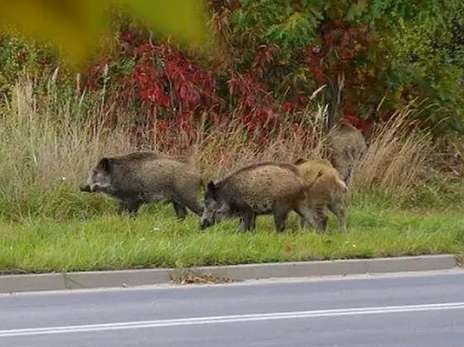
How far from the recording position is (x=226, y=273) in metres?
12.2

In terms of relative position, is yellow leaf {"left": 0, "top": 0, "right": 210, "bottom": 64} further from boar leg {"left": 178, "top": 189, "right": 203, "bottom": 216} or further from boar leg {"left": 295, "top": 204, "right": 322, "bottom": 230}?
boar leg {"left": 178, "top": 189, "right": 203, "bottom": 216}

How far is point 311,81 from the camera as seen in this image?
16.2 metres

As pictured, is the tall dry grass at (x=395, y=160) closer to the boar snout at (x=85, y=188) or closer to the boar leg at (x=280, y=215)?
the boar leg at (x=280, y=215)

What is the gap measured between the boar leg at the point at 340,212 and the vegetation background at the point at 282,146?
0.73 ft

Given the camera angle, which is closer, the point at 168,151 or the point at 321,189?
the point at 321,189

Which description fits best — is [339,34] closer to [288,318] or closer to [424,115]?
[288,318]

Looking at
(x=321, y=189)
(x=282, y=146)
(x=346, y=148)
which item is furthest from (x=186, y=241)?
(x=346, y=148)

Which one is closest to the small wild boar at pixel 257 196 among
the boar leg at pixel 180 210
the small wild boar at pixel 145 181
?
the small wild boar at pixel 145 181

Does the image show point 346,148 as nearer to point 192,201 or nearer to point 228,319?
point 192,201

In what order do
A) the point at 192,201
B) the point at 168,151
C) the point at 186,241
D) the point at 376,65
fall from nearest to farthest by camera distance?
the point at 186,241
the point at 376,65
the point at 192,201
the point at 168,151

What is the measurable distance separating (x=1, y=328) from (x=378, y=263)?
485 cm

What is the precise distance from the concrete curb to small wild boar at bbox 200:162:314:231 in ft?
5.43

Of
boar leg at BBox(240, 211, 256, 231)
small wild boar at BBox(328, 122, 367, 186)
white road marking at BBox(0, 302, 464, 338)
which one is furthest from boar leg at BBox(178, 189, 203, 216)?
white road marking at BBox(0, 302, 464, 338)

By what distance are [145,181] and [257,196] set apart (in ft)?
5.56
